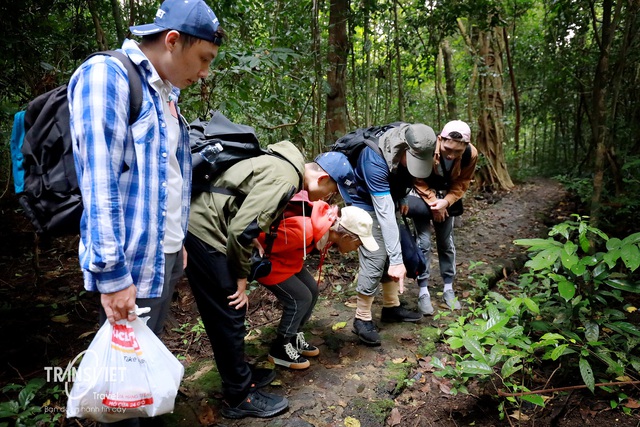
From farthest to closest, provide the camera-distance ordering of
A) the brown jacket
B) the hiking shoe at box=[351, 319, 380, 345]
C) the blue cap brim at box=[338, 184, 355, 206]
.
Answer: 1. the brown jacket
2. the hiking shoe at box=[351, 319, 380, 345]
3. the blue cap brim at box=[338, 184, 355, 206]

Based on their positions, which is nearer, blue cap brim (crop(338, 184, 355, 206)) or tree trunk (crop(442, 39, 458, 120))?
blue cap brim (crop(338, 184, 355, 206))

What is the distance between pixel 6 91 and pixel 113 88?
10.8 feet

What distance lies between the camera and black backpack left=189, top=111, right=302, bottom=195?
2.18m

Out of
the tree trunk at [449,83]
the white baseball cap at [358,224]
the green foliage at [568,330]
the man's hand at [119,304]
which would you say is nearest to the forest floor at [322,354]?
the green foliage at [568,330]

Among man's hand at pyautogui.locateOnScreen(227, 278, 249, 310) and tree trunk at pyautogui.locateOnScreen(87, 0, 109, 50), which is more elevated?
tree trunk at pyautogui.locateOnScreen(87, 0, 109, 50)

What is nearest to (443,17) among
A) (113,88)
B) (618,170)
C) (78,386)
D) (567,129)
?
(618,170)

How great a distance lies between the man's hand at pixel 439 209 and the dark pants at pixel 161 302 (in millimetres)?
2647

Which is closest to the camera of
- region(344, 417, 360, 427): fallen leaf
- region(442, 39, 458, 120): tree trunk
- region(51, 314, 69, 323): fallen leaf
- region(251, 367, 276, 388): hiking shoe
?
region(344, 417, 360, 427): fallen leaf

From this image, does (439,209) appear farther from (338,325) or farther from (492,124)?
(492,124)

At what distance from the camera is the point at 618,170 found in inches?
228

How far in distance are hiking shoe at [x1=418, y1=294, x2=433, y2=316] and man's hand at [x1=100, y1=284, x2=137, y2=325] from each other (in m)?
3.08

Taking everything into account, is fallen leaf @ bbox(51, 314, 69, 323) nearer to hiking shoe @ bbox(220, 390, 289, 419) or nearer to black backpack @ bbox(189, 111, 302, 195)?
hiking shoe @ bbox(220, 390, 289, 419)

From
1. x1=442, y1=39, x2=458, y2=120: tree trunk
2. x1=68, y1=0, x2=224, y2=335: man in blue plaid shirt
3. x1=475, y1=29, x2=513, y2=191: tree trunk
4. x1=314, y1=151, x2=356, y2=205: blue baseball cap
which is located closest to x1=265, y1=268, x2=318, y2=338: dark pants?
x1=314, y1=151, x2=356, y2=205: blue baseball cap

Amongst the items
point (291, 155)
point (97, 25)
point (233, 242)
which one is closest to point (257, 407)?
point (233, 242)
